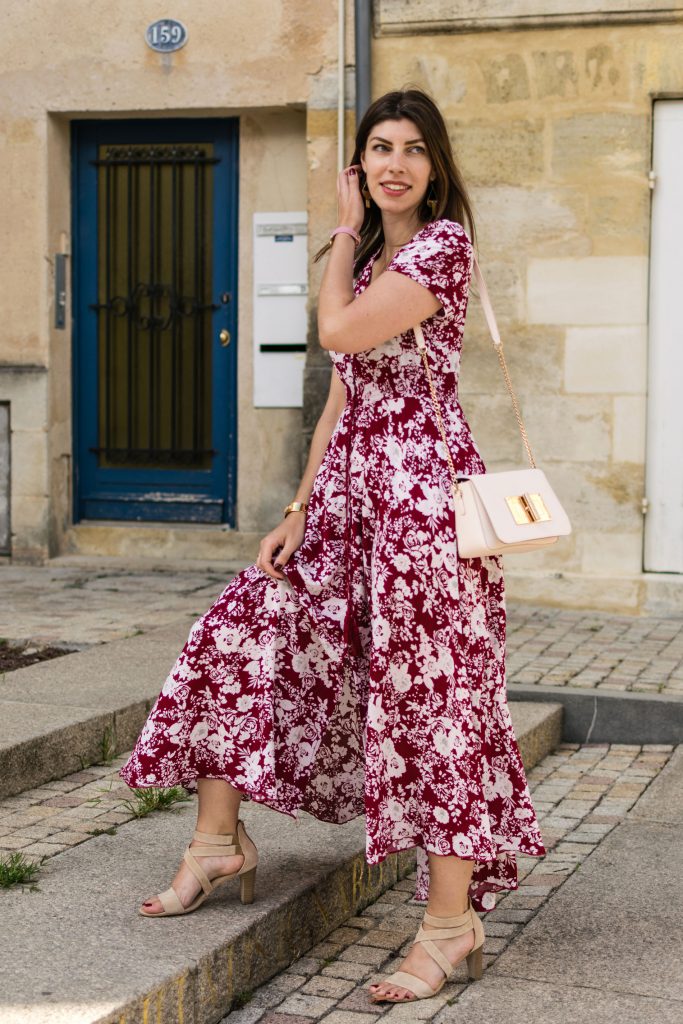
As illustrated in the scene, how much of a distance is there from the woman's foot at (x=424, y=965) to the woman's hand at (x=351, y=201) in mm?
1535

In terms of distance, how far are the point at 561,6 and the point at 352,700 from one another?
219 inches

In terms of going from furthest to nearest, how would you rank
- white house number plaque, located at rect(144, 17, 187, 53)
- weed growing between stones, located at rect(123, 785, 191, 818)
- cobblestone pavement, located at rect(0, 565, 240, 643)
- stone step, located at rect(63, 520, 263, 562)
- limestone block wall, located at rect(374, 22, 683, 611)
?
stone step, located at rect(63, 520, 263, 562), white house number plaque, located at rect(144, 17, 187, 53), limestone block wall, located at rect(374, 22, 683, 611), cobblestone pavement, located at rect(0, 565, 240, 643), weed growing between stones, located at rect(123, 785, 191, 818)

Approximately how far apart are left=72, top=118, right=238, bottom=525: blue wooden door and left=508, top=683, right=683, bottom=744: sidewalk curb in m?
3.58

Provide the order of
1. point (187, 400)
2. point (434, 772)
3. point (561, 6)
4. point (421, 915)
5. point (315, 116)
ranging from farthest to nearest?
point (187, 400) < point (315, 116) < point (561, 6) < point (421, 915) < point (434, 772)

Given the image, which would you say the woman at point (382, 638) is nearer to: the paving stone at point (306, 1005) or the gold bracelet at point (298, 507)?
the gold bracelet at point (298, 507)

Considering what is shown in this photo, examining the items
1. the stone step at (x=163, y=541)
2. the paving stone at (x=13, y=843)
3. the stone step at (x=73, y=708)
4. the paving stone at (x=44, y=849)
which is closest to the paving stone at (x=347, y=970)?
the paving stone at (x=44, y=849)

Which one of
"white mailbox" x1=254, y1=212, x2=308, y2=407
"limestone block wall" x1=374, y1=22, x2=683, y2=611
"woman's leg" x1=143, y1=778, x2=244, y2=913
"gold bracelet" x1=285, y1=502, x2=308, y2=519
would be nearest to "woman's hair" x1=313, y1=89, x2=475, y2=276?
"gold bracelet" x1=285, y1=502, x2=308, y2=519

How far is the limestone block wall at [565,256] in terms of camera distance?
317 inches

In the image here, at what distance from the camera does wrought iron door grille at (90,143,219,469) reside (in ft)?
30.2

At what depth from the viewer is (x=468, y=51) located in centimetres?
817

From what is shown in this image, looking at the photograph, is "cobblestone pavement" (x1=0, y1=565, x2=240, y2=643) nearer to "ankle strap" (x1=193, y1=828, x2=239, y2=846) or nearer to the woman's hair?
"ankle strap" (x1=193, y1=828, x2=239, y2=846)

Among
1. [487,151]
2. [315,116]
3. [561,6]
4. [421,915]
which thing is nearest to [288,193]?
[315,116]

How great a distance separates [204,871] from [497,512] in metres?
1.03

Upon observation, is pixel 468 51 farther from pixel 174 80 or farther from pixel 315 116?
pixel 174 80
